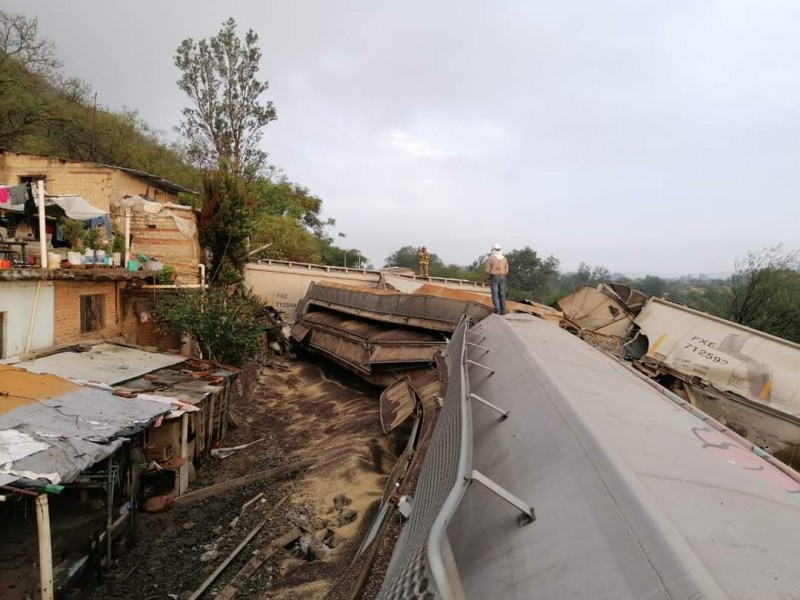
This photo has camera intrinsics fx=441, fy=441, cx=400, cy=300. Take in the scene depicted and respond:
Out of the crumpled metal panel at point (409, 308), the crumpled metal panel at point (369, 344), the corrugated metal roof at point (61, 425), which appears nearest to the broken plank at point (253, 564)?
the corrugated metal roof at point (61, 425)

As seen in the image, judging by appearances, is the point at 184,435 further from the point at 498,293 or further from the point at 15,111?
the point at 15,111

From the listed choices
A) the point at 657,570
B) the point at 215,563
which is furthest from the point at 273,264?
the point at 657,570

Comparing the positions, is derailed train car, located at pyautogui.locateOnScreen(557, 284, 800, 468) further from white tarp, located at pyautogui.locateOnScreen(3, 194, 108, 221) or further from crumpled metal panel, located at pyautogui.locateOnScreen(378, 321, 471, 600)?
white tarp, located at pyautogui.locateOnScreen(3, 194, 108, 221)

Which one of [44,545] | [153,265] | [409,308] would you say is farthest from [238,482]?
[153,265]

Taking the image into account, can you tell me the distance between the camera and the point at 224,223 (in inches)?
573

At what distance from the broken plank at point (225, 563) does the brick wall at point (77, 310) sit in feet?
19.4

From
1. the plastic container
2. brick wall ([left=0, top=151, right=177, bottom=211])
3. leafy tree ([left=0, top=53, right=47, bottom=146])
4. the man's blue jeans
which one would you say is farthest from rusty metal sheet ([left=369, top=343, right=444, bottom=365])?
leafy tree ([left=0, top=53, right=47, bottom=146])

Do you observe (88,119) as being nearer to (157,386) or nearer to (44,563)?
(157,386)

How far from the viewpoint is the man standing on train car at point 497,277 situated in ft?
26.8

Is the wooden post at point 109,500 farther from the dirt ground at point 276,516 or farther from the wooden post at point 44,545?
the wooden post at point 44,545

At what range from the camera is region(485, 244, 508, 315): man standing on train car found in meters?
8.18

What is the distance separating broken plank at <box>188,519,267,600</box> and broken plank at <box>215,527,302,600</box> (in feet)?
0.77

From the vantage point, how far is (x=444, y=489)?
71.1 inches

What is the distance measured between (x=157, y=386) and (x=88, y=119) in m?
21.8
